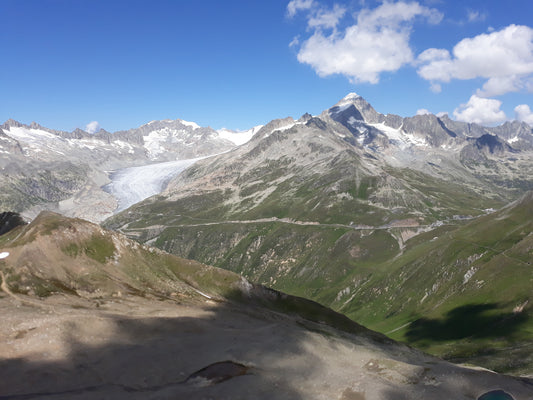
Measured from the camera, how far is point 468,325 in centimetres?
12362

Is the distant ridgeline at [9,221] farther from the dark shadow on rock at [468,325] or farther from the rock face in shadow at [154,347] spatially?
the dark shadow on rock at [468,325]

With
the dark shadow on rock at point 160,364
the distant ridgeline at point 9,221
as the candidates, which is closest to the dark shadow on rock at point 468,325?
the dark shadow on rock at point 160,364

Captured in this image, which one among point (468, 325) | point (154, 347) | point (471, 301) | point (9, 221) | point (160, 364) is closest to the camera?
point (160, 364)

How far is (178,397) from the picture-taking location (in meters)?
41.6

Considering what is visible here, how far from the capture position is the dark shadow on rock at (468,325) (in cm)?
11238

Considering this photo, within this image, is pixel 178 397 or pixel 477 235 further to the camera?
pixel 477 235

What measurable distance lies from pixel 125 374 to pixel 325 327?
59206mm

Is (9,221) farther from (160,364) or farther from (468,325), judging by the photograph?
(468,325)

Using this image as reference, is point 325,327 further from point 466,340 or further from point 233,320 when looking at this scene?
point 466,340

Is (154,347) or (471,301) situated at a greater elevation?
(471,301)

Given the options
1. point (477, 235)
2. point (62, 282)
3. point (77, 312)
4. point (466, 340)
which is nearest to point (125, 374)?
point (77, 312)

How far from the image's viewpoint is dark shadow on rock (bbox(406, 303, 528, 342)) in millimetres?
112375

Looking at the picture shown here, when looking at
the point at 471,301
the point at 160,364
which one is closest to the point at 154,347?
the point at 160,364

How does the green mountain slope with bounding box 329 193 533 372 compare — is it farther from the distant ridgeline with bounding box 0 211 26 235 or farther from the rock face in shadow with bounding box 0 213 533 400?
the distant ridgeline with bounding box 0 211 26 235
